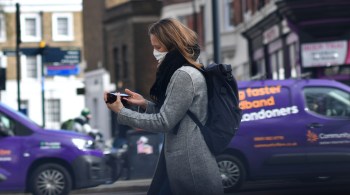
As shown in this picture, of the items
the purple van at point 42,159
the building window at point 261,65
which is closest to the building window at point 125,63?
the building window at point 261,65

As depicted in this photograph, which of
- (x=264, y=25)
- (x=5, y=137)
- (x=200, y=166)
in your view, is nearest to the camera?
(x=200, y=166)

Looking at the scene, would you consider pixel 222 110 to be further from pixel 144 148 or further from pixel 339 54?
pixel 339 54

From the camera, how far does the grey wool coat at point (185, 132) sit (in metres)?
4.86

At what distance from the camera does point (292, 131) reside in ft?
47.6

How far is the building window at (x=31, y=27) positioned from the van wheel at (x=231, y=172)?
1881 inches

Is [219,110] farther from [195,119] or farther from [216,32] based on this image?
[216,32]

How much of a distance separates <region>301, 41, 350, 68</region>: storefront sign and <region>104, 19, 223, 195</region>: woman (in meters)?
22.3

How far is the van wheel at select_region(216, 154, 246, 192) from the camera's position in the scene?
1460 centimetres

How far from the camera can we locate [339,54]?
88.5 feet

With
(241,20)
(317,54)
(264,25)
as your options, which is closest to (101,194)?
(317,54)

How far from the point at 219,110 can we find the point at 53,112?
56.1 metres

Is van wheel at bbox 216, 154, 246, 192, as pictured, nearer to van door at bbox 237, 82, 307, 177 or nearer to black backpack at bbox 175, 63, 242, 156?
van door at bbox 237, 82, 307, 177

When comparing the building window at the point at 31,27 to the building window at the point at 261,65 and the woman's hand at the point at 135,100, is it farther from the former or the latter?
the woman's hand at the point at 135,100

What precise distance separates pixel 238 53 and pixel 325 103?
2283 centimetres
